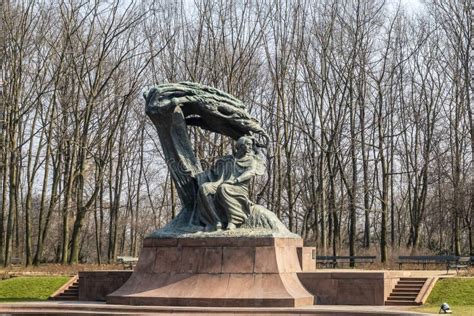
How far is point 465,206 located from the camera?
36.7m

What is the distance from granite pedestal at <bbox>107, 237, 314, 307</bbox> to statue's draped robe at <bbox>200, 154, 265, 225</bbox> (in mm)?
771

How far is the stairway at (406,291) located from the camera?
1889cm

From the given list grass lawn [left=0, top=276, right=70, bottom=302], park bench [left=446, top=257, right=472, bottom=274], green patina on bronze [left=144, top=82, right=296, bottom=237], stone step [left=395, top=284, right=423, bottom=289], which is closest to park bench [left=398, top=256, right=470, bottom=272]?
park bench [left=446, top=257, right=472, bottom=274]

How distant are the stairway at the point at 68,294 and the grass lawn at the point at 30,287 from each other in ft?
3.77

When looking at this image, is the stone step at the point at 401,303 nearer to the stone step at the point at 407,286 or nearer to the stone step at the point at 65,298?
the stone step at the point at 407,286

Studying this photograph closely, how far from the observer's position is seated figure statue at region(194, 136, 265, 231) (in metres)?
19.7

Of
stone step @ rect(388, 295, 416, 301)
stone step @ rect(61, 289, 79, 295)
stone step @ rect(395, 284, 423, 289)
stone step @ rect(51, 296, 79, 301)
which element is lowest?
stone step @ rect(51, 296, 79, 301)

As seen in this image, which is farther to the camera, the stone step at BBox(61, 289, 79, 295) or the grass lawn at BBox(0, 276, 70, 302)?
the grass lawn at BBox(0, 276, 70, 302)

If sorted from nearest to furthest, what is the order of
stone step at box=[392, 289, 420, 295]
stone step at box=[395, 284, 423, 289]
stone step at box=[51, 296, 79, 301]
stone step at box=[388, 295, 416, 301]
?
stone step at box=[388, 295, 416, 301] < stone step at box=[392, 289, 420, 295] < stone step at box=[395, 284, 423, 289] < stone step at box=[51, 296, 79, 301]

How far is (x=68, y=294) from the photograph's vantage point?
74.3ft

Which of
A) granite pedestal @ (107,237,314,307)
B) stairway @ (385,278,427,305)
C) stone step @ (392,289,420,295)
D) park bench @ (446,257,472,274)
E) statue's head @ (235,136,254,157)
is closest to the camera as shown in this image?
granite pedestal @ (107,237,314,307)

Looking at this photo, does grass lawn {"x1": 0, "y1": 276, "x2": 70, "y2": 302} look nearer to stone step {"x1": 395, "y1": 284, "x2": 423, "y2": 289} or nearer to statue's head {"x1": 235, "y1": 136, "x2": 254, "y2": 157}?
statue's head {"x1": 235, "y1": 136, "x2": 254, "y2": 157}

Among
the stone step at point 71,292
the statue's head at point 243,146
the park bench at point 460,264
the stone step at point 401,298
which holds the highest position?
the statue's head at point 243,146

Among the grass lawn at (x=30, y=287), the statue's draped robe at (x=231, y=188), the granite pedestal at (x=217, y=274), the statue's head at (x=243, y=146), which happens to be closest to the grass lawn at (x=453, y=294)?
the granite pedestal at (x=217, y=274)
